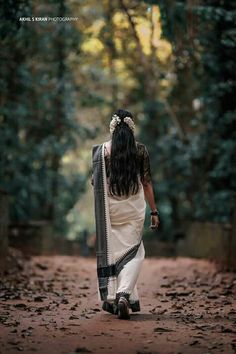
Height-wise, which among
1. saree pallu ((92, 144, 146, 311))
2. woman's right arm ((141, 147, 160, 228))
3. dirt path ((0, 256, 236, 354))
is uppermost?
woman's right arm ((141, 147, 160, 228))

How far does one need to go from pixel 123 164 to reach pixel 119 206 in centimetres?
44

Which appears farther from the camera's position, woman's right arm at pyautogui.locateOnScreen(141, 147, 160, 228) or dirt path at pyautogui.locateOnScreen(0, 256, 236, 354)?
woman's right arm at pyautogui.locateOnScreen(141, 147, 160, 228)

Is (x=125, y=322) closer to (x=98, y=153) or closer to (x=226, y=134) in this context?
(x=98, y=153)

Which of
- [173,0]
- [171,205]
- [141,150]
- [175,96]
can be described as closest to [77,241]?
[171,205]

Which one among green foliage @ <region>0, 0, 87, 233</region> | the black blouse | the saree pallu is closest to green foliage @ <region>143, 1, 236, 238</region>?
green foliage @ <region>0, 0, 87, 233</region>

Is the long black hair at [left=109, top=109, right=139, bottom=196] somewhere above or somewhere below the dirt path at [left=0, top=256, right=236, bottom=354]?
above

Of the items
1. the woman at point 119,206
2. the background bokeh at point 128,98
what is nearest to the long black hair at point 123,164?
the woman at point 119,206

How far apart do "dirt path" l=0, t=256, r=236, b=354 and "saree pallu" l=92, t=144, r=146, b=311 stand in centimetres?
39

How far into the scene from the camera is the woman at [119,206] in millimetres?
7102

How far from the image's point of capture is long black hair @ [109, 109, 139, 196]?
714 centimetres

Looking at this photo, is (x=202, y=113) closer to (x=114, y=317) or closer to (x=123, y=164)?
(x=123, y=164)

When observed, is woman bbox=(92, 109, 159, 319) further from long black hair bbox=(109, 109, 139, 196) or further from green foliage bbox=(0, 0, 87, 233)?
green foliage bbox=(0, 0, 87, 233)

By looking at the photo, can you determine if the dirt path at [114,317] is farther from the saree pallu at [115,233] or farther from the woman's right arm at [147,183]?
the woman's right arm at [147,183]

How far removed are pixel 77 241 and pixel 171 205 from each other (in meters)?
3.27
